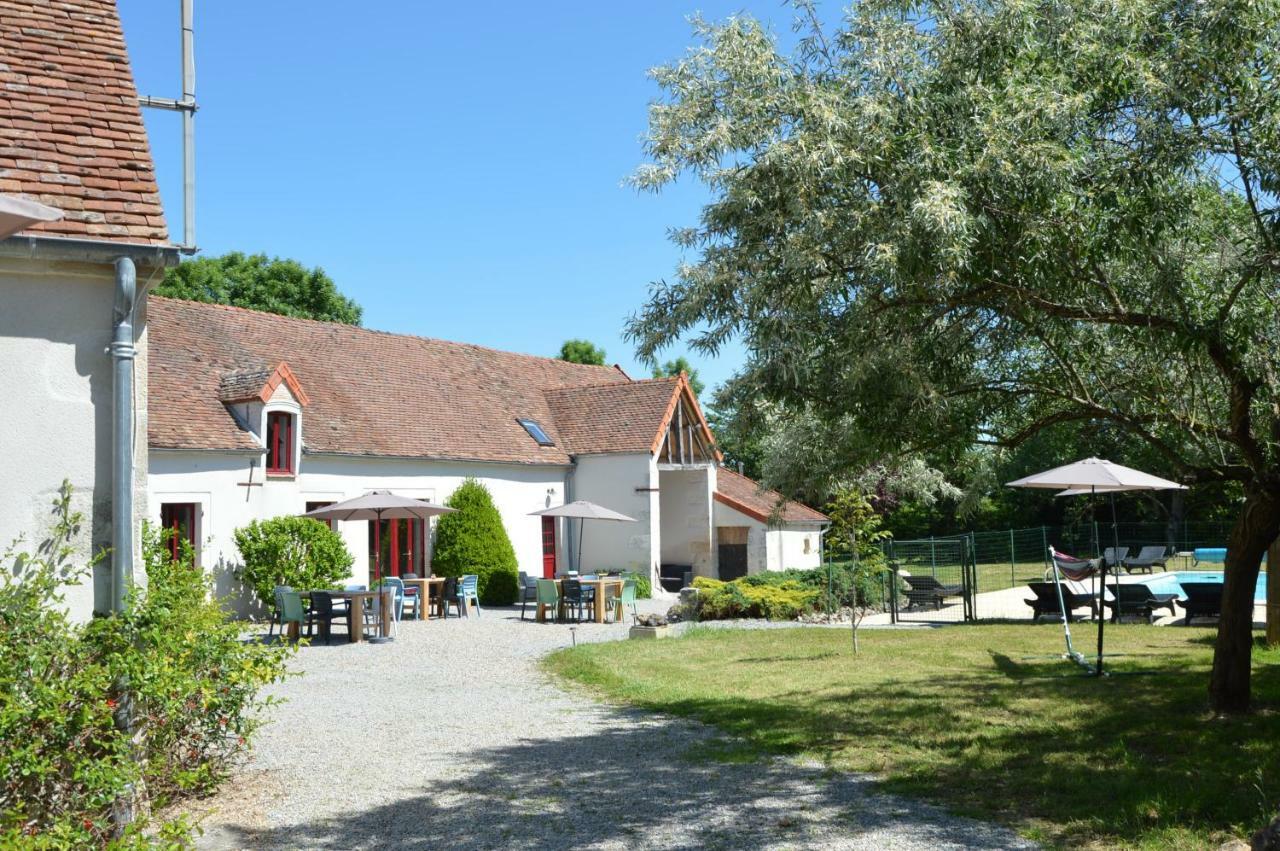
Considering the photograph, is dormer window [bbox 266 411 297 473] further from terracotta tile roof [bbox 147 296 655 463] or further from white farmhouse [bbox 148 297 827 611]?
terracotta tile roof [bbox 147 296 655 463]

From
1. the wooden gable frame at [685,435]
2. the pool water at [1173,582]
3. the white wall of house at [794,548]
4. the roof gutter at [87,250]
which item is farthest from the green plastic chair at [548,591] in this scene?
the roof gutter at [87,250]

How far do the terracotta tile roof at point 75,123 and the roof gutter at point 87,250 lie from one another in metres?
0.11

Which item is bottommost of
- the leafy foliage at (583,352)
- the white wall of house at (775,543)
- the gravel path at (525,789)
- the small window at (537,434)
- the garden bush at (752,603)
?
the gravel path at (525,789)

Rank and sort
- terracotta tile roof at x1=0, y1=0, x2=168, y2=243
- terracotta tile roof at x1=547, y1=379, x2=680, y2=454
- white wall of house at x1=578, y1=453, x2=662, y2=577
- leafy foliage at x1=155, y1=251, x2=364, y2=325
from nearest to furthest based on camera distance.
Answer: terracotta tile roof at x1=0, y1=0, x2=168, y2=243
white wall of house at x1=578, y1=453, x2=662, y2=577
terracotta tile roof at x1=547, y1=379, x2=680, y2=454
leafy foliage at x1=155, y1=251, x2=364, y2=325

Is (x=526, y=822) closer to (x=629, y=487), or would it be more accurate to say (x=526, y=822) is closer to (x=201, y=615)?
(x=201, y=615)

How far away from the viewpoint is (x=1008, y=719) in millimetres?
10062

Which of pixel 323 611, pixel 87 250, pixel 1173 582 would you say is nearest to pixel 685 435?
pixel 1173 582

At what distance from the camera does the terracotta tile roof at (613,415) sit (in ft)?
94.0

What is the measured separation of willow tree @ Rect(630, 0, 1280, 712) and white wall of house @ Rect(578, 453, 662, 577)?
1943 cm

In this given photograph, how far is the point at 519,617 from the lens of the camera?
22.8m

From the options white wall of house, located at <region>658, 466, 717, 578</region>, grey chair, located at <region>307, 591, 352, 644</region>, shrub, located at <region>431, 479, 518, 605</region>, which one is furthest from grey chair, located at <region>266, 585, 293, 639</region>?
white wall of house, located at <region>658, 466, 717, 578</region>

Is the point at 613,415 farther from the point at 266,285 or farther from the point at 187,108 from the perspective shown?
the point at 187,108

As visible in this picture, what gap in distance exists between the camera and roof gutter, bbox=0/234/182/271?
642 centimetres

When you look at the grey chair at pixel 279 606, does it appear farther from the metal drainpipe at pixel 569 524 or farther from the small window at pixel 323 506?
the metal drainpipe at pixel 569 524
